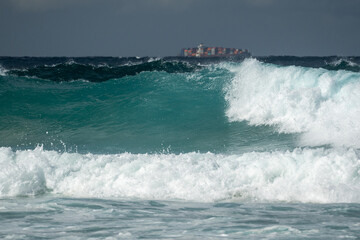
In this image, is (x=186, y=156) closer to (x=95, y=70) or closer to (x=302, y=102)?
(x=302, y=102)

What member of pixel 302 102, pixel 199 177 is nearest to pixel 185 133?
pixel 302 102

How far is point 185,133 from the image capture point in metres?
15.4

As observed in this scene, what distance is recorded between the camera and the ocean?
7363mm

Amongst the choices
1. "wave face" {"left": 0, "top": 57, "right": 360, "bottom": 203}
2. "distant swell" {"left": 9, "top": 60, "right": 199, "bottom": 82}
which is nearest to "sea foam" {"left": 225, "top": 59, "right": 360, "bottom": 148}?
"wave face" {"left": 0, "top": 57, "right": 360, "bottom": 203}

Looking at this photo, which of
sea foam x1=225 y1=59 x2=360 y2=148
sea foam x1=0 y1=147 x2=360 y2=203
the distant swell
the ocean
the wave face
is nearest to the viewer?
the ocean

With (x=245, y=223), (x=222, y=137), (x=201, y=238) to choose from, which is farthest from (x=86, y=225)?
(x=222, y=137)

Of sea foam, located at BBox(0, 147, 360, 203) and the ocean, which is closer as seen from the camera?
the ocean

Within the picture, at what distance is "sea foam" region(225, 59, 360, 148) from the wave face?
0.10 ft

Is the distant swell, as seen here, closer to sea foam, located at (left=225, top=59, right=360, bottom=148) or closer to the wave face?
the wave face

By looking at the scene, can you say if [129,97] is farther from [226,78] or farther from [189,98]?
[226,78]

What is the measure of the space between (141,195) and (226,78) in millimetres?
10345

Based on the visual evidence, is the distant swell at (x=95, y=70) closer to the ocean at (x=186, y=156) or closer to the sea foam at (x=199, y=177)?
the ocean at (x=186, y=156)

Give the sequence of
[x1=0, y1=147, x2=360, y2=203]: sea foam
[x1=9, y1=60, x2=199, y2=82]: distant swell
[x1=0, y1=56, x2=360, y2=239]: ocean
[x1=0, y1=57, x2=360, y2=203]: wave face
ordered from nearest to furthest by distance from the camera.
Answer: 1. [x1=0, y1=56, x2=360, y2=239]: ocean
2. [x1=0, y1=147, x2=360, y2=203]: sea foam
3. [x1=0, y1=57, x2=360, y2=203]: wave face
4. [x1=9, y1=60, x2=199, y2=82]: distant swell

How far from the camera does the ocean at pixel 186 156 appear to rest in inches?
290
